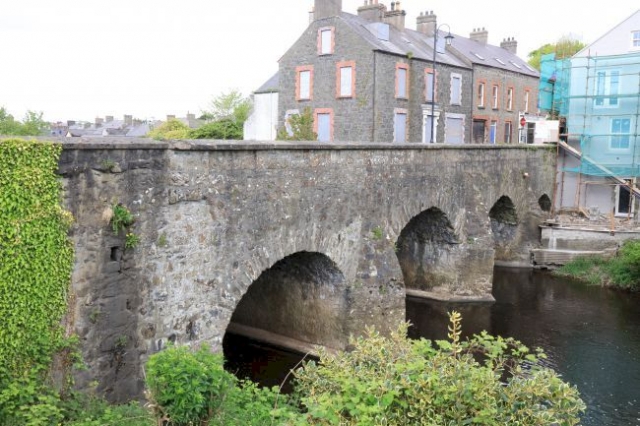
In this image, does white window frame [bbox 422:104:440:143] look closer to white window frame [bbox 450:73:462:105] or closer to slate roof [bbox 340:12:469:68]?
white window frame [bbox 450:73:462:105]

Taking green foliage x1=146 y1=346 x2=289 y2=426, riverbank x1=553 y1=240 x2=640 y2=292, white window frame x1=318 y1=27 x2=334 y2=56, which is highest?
white window frame x1=318 y1=27 x2=334 y2=56

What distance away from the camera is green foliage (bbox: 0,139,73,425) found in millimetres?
8523

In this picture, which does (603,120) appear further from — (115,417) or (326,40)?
(115,417)

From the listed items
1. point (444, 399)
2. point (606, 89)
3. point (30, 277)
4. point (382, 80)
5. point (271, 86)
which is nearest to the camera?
point (444, 399)

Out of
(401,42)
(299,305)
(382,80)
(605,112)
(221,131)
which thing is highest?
(401,42)

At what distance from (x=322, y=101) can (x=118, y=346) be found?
21.7 meters

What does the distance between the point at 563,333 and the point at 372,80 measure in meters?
14.4

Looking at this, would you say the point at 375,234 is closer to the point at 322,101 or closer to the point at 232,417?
the point at 232,417

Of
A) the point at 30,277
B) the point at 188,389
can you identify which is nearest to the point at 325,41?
the point at 30,277

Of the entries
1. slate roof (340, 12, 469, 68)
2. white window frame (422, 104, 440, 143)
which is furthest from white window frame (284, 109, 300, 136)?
white window frame (422, 104, 440, 143)

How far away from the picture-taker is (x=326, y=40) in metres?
29.6

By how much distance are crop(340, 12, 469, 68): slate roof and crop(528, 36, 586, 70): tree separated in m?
22.6

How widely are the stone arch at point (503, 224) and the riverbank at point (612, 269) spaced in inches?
97.9

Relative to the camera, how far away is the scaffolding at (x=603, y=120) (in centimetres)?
2912
